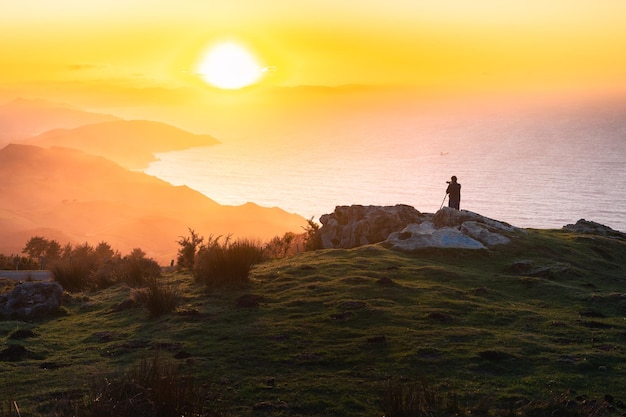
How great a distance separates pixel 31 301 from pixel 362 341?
12.0 meters

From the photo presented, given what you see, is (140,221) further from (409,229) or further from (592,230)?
(409,229)

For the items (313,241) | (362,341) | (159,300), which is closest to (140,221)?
(313,241)

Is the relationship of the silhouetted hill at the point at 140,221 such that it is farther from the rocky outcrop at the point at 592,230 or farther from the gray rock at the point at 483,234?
the gray rock at the point at 483,234

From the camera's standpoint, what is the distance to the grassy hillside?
12.5 meters

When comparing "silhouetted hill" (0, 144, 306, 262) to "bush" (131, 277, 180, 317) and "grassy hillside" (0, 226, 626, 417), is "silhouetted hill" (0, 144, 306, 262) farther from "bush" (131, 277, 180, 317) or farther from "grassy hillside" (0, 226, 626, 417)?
"bush" (131, 277, 180, 317)

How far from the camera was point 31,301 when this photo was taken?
22125 millimetres

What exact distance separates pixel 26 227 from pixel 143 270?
405ft

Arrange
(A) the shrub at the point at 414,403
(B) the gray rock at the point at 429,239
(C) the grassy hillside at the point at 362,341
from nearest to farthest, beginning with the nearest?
(A) the shrub at the point at 414,403 < (C) the grassy hillside at the point at 362,341 < (B) the gray rock at the point at 429,239

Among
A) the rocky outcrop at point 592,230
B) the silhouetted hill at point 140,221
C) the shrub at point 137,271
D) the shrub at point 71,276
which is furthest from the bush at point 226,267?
the silhouetted hill at point 140,221

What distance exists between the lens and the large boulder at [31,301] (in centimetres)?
2159

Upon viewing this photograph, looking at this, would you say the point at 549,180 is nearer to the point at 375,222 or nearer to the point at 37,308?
the point at 375,222

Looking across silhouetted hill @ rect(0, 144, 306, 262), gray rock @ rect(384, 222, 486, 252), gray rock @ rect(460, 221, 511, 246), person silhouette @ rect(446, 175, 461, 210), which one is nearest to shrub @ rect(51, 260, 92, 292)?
gray rock @ rect(384, 222, 486, 252)

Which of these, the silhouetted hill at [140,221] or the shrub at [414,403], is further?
the silhouetted hill at [140,221]

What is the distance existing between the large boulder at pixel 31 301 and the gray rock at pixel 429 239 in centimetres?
1349
